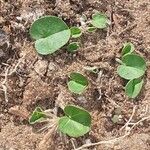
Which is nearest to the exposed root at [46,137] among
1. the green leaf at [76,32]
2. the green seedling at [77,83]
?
the green seedling at [77,83]

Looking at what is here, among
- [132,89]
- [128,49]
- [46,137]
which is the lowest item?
[46,137]

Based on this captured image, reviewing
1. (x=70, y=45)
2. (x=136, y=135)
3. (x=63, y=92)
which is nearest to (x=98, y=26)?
(x=70, y=45)

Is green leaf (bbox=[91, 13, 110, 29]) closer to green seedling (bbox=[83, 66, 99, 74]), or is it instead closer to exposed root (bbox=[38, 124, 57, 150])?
green seedling (bbox=[83, 66, 99, 74])

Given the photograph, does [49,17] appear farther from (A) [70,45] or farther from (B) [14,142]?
(B) [14,142]

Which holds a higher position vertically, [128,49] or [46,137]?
[128,49]

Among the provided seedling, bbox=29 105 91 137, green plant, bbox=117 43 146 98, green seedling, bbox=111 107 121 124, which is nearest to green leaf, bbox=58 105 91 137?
seedling, bbox=29 105 91 137

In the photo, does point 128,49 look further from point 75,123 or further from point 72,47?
point 75,123

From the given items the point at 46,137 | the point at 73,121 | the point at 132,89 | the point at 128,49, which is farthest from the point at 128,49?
the point at 46,137
